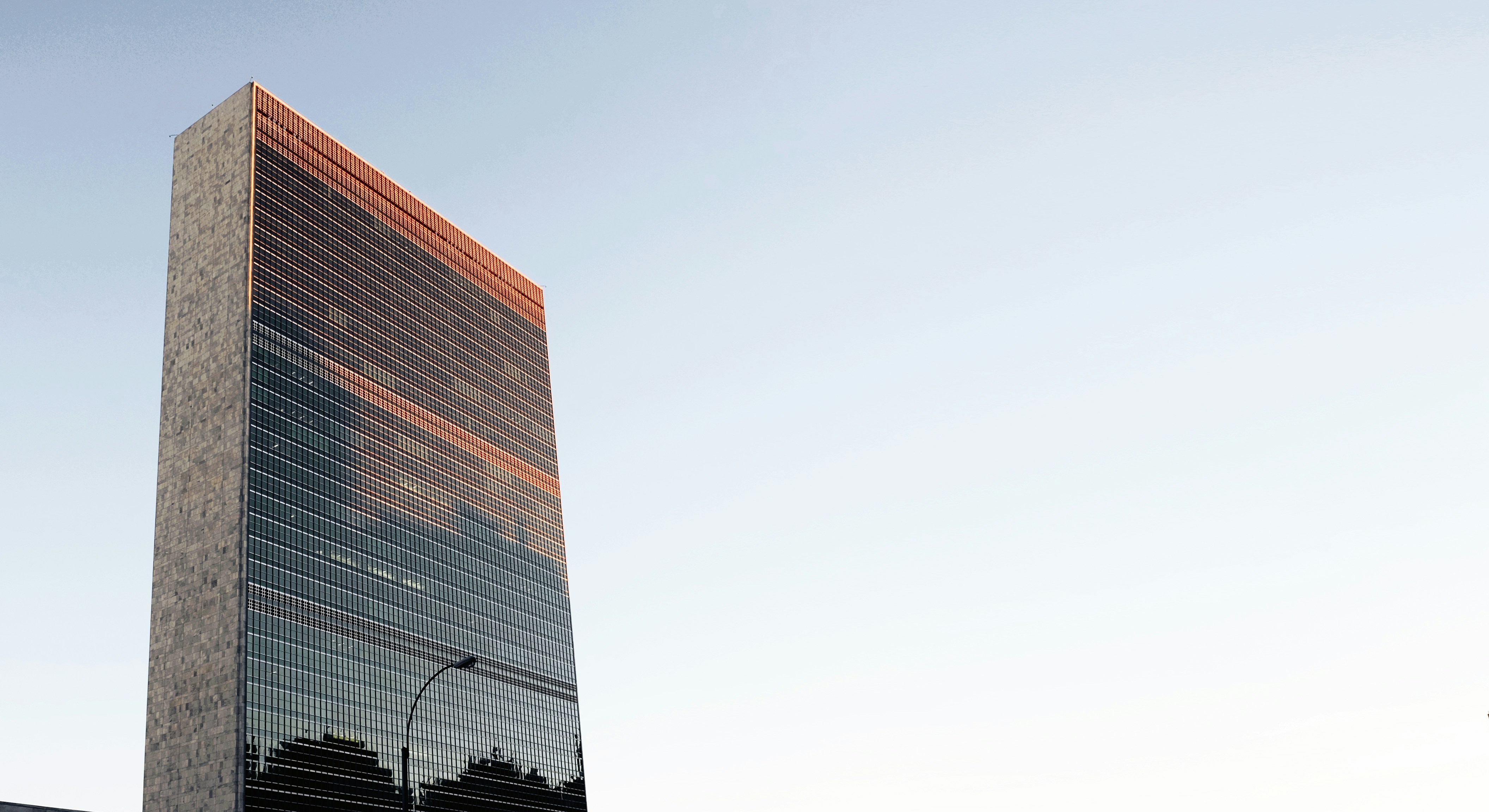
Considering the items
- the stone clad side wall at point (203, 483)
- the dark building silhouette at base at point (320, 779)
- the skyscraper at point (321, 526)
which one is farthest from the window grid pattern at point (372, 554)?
the stone clad side wall at point (203, 483)

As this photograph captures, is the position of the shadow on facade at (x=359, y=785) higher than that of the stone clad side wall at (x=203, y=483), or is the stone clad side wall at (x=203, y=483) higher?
the stone clad side wall at (x=203, y=483)

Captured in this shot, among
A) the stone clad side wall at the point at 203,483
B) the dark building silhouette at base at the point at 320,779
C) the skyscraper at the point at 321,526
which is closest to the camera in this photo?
the dark building silhouette at base at the point at 320,779

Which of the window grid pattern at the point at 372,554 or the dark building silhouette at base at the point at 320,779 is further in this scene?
the window grid pattern at the point at 372,554

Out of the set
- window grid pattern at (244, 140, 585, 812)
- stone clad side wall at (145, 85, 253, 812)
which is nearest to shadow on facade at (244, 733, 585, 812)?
window grid pattern at (244, 140, 585, 812)

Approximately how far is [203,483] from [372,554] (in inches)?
963

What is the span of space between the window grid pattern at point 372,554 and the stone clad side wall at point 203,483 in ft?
6.87

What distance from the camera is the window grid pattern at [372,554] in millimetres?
143000

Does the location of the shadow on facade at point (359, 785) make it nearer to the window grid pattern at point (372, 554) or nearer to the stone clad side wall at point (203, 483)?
the window grid pattern at point (372, 554)

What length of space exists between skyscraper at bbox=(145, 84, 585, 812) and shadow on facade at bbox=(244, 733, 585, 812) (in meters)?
0.29

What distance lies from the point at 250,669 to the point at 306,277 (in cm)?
5398

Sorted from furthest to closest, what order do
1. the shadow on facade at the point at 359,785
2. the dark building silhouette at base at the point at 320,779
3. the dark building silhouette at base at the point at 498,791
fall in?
the dark building silhouette at base at the point at 498,791 < the shadow on facade at the point at 359,785 < the dark building silhouette at base at the point at 320,779

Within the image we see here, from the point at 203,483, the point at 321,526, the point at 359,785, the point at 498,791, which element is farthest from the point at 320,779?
the point at 498,791

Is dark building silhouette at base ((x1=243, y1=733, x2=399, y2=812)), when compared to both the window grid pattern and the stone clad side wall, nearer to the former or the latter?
the window grid pattern

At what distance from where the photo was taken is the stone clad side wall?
133875 millimetres
